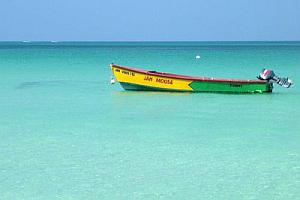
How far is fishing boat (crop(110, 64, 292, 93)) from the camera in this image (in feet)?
56.4

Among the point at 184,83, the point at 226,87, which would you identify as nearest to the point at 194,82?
the point at 184,83

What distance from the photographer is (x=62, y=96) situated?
58.0ft

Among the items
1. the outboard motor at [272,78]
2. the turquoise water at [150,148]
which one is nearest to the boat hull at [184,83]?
the outboard motor at [272,78]

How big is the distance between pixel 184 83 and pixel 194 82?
29 centimetres

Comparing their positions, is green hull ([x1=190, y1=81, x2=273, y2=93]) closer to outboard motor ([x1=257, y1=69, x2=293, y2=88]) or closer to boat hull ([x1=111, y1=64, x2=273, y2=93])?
boat hull ([x1=111, y1=64, x2=273, y2=93])

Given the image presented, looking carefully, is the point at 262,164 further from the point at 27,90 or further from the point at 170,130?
the point at 27,90

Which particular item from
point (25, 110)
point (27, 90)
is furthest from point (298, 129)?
point (27, 90)

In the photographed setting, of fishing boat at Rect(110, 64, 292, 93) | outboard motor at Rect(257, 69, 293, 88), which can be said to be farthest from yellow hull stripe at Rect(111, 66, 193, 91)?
outboard motor at Rect(257, 69, 293, 88)

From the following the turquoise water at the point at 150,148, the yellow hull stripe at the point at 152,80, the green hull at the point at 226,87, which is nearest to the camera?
the turquoise water at the point at 150,148

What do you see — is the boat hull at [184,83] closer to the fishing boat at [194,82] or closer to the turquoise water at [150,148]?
the fishing boat at [194,82]

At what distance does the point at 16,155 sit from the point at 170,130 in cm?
322

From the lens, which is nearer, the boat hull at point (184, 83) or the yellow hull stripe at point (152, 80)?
the boat hull at point (184, 83)

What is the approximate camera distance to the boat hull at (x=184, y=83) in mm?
17188

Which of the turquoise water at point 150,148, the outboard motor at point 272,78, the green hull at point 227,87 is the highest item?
the outboard motor at point 272,78
